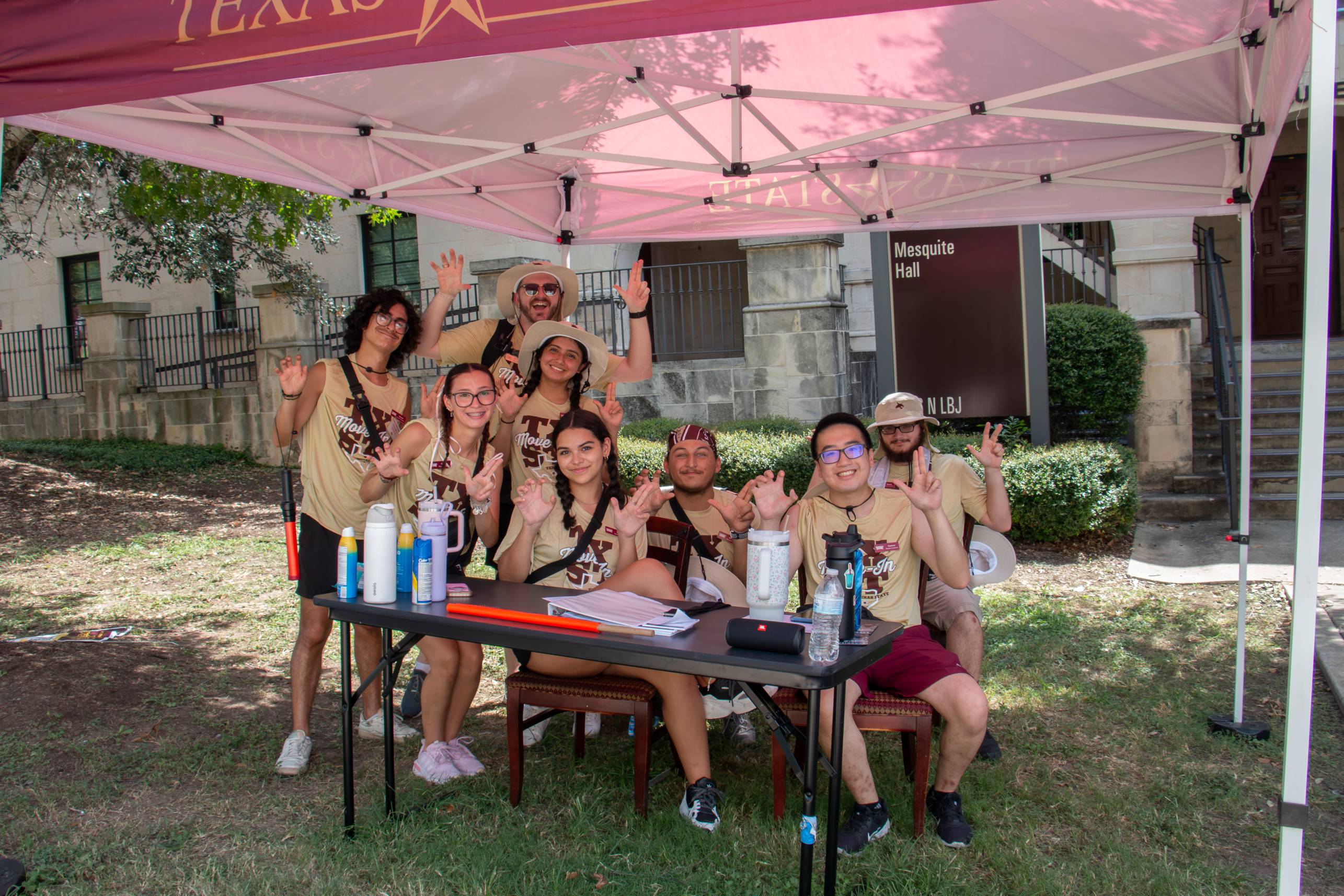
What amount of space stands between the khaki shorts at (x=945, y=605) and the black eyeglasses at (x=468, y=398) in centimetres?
195

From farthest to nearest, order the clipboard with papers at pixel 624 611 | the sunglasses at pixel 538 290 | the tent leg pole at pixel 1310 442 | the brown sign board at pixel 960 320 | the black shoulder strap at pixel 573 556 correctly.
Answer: the brown sign board at pixel 960 320
the sunglasses at pixel 538 290
the black shoulder strap at pixel 573 556
the clipboard with papers at pixel 624 611
the tent leg pole at pixel 1310 442

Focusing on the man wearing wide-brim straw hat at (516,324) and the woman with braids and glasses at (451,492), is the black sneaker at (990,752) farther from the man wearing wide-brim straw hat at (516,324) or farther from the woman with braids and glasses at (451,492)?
the man wearing wide-brim straw hat at (516,324)

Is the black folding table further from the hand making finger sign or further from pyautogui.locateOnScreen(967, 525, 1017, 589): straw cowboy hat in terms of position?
A: pyautogui.locateOnScreen(967, 525, 1017, 589): straw cowboy hat

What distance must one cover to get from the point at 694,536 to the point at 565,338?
1.04 metres

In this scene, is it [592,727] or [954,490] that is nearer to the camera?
[954,490]

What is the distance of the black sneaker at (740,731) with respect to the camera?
4.39 m

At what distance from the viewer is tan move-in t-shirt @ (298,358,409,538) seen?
13.5ft

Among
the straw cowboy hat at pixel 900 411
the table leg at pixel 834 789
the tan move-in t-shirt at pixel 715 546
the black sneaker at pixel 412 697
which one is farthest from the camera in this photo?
the black sneaker at pixel 412 697

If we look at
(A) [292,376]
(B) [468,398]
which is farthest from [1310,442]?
(A) [292,376]

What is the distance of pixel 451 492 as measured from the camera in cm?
402

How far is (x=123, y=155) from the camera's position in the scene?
8219mm

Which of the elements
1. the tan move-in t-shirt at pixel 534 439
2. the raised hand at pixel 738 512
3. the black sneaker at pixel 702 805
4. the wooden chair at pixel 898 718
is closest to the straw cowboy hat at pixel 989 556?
the raised hand at pixel 738 512

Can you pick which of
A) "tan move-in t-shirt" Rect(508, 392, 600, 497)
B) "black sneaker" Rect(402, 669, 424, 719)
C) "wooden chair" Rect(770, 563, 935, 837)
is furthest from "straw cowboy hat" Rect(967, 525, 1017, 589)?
"black sneaker" Rect(402, 669, 424, 719)

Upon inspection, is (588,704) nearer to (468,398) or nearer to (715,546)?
(715,546)
